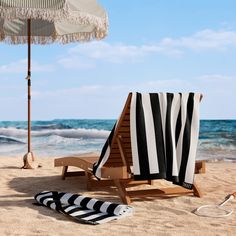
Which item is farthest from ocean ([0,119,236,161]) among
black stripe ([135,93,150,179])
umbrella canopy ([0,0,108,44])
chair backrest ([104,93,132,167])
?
black stripe ([135,93,150,179])

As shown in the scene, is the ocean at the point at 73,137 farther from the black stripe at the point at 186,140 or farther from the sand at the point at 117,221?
the black stripe at the point at 186,140

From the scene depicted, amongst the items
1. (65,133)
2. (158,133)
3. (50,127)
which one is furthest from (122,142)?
(50,127)

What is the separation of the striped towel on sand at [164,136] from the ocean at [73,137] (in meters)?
9.33

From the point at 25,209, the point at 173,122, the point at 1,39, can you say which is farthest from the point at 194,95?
the point at 1,39

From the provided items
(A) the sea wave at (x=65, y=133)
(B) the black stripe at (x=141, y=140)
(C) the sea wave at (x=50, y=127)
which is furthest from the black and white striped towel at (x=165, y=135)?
(C) the sea wave at (x=50, y=127)

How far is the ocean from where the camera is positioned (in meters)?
17.1

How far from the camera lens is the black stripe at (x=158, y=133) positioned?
4.18m

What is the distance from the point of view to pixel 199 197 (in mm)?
4562

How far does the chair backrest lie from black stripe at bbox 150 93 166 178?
9.4 inches

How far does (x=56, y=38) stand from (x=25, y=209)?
4278 millimetres

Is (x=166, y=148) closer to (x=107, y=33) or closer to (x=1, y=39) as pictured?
(x=107, y=33)

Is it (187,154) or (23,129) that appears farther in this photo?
(23,129)

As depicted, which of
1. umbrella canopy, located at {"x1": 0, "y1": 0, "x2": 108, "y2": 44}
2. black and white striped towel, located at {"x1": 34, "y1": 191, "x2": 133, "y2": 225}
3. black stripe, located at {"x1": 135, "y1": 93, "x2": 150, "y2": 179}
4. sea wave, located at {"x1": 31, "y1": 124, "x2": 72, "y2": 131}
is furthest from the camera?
sea wave, located at {"x1": 31, "y1": 124, "x2": 72, "y2": 131}

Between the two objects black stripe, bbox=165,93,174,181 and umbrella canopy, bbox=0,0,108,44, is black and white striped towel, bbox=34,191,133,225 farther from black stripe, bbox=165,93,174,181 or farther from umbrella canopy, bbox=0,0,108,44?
umbrella canopy, bbox=0,0,108,44
